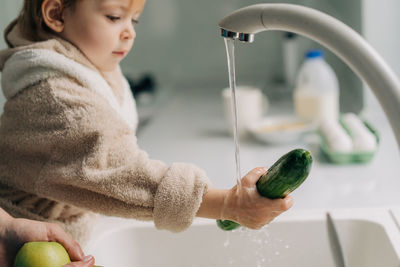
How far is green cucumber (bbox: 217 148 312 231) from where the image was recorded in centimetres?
61

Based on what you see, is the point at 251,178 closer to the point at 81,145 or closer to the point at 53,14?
the point at 81,145

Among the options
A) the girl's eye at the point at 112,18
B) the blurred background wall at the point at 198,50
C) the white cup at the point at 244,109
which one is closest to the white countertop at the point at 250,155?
the white cup at the point at 244,109

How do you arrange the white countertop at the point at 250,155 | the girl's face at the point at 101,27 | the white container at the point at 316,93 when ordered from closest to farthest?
the girl's face at the point at 101,27 → the white countertop at the point at 250,155 → the white container at the point at 316,93

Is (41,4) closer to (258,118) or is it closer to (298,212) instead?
(298,212)

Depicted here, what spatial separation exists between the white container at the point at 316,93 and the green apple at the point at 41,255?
3.37ft

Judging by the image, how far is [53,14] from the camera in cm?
80

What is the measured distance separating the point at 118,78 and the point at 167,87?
1162 mm

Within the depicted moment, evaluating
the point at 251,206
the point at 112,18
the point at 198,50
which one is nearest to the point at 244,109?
the point at 198,50

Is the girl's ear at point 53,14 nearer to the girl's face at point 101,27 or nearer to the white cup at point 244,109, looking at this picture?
the girl's face at point 101,27

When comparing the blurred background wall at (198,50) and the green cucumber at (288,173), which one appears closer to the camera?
the green cucumber at (288,173)

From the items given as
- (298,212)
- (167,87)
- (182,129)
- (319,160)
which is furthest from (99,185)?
(167,87)

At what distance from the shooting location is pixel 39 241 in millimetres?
683

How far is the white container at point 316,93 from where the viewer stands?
1.56 metres

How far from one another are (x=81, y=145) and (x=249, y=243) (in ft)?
1.21
